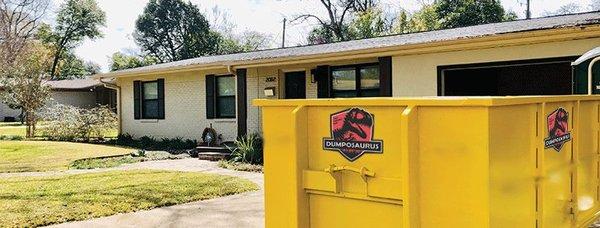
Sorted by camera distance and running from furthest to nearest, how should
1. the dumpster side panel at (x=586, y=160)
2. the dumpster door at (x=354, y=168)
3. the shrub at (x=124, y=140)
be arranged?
the shrub at (x=124, y=140)
the dumpster side panel at (x=586, y=160)
the dumpster door at (x=354, y=168)

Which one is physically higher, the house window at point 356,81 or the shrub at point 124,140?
the house window at point 356,81

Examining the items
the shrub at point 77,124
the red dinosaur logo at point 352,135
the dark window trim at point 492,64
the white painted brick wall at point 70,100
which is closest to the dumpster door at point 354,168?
the red dinosaur logo at point 352,135

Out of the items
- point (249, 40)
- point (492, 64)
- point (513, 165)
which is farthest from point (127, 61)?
point (513, 165)

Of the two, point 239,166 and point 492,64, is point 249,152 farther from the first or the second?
point 492,64

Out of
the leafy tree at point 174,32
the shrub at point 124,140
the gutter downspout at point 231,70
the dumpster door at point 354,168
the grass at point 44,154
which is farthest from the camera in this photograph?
the leafy tree at point 174,32

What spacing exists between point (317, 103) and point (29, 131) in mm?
20557

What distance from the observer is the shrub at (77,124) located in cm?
1897

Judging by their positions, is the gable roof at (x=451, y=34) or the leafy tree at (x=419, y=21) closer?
the gable roof at (x=451, y=34)

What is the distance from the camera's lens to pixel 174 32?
51.1 meters

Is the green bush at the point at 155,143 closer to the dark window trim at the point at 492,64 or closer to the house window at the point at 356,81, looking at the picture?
the house window at the point at 356,81

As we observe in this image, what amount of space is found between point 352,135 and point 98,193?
5944 millimetres

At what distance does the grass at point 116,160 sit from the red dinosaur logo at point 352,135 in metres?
9.91

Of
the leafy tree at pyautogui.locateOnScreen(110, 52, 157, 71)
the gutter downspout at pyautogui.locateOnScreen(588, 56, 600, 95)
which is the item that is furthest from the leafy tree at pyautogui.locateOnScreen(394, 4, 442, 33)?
the gutter downspout at pyautogui.locateOnScreen(588, 56, 600, 95)

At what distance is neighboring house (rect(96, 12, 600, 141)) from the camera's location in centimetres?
941
